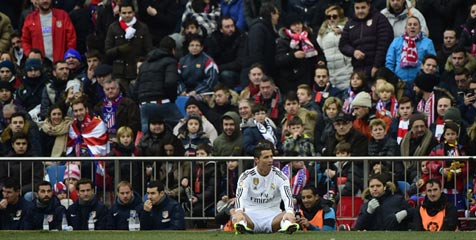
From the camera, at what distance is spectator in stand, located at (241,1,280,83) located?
27500mm

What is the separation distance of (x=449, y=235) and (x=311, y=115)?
214 inches

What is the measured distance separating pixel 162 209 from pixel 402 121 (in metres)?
4.06

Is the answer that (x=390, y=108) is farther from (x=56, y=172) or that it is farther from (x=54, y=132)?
(x=54, y=132)

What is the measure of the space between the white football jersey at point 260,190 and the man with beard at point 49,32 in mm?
9091

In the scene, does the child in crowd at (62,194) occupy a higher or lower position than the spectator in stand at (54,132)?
lower

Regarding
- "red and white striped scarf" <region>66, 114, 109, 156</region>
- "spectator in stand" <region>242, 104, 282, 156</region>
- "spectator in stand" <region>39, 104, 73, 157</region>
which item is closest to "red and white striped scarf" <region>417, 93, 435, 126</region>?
"spectator in stand" <region>242, 104, 282, 156</region>

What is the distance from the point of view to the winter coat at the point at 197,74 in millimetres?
27484

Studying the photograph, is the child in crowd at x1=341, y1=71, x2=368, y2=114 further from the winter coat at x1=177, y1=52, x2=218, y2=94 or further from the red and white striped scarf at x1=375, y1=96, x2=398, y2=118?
the winter coat at x1=177, y1=52, x2=218, y2=94

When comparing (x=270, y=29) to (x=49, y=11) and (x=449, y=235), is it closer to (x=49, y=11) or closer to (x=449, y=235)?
(x=49, y=11)

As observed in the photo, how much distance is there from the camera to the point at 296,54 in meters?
27.0

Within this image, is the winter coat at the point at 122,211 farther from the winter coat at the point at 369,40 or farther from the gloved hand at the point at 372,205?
the winter coat at the point at 369,40

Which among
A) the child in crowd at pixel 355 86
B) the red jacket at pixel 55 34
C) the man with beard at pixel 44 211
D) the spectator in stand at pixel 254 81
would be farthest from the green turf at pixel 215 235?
the red jacket at pixel 55 34

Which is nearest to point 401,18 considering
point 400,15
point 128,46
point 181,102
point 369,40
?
point 400,15

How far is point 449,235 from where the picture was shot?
66.5ft
